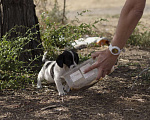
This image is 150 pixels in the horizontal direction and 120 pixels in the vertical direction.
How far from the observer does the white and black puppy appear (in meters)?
4.61

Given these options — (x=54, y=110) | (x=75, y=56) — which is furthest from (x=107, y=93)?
(x=54, y=110)

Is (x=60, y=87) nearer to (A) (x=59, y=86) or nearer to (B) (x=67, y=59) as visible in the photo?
(A) (x=59, y=86)

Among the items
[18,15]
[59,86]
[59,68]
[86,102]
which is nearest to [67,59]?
[59,68]

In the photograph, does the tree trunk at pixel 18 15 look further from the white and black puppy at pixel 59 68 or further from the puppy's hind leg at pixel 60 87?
the puppy's hind leg at pixel 60 87

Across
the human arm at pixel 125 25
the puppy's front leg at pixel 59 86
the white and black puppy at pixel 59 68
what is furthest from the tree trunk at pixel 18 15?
the human arm at pixel 125 25

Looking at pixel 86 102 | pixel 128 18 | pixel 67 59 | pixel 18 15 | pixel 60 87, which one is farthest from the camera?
pixel 18 15

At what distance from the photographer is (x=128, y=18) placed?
278cm

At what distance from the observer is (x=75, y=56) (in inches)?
184

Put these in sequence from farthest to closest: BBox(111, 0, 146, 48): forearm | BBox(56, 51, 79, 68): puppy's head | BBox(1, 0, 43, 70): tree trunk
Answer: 1. BBox(1, 0, 43, 70): tree trunk
2. BBox(56, 51, 79, 68): puppy's head
3. BBox(111, 0, 146, 48): forearm

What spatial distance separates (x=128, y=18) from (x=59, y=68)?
2232mm

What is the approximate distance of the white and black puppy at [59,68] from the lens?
15.1 feet

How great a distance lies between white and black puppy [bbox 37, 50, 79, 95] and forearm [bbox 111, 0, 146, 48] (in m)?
1.85

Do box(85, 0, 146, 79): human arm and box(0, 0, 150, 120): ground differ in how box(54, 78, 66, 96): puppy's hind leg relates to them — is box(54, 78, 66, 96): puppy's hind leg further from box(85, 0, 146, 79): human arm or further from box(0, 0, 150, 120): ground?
box(85, 0, 146, 79): human arm

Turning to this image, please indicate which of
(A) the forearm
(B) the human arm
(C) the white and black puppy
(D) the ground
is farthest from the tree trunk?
(A) the forearm
